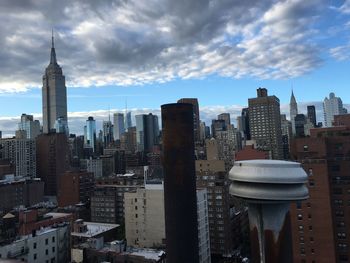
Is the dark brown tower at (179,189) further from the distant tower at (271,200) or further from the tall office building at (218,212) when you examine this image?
the tall office building at (218,212)

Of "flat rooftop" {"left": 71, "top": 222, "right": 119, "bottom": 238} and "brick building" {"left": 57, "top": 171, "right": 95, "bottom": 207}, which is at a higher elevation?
"brick building" {"left": 57, "top": 171, "right": 95, "bottom": 207}

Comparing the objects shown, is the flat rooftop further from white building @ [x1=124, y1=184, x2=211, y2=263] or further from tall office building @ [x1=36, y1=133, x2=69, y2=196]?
tall office building @ [x1=36, y1=133, x2=69, y2=196]

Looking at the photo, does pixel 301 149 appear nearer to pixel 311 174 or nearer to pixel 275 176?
pixel 311 174

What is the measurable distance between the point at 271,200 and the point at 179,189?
32.4m

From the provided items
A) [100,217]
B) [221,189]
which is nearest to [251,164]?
[221,189]

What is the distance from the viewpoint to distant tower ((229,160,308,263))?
75.1 feet

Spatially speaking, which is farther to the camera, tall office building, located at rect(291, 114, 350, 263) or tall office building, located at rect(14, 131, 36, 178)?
tall office building, located at rect(14, 131, 36, 178)

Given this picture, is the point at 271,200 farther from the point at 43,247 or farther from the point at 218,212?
the point at 218,212

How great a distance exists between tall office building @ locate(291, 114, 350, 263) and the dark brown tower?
1820 centimetres

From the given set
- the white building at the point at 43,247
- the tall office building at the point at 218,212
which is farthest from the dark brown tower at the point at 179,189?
the tall office building at the point at 218,212

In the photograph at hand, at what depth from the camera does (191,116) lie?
5738cm

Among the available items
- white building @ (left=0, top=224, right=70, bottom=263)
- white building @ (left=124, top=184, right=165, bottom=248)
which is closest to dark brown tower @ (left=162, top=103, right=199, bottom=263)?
white building @ (left=0, top=224, right=70, bottom=263)

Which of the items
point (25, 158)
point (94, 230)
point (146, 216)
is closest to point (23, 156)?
point (25, 158)

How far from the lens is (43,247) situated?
67.2 metres
